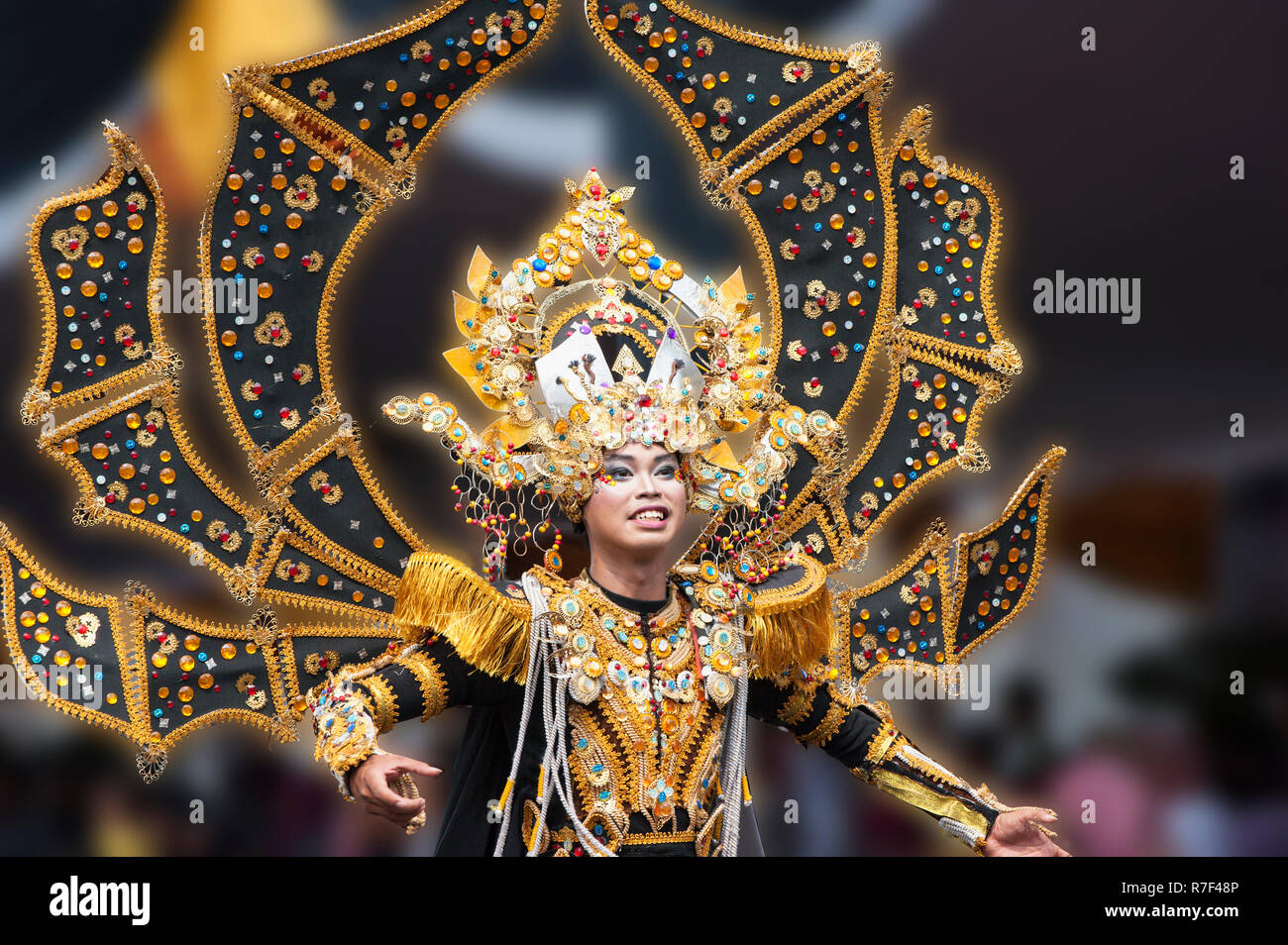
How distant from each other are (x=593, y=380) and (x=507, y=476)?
0.30 meters

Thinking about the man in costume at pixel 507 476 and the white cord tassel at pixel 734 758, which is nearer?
the man in costume at pixel 507 476

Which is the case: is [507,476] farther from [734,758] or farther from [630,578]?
[734,758]

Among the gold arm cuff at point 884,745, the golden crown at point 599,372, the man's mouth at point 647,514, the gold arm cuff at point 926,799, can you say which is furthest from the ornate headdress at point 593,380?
the gold arm cuff at point 926,799

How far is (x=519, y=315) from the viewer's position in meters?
4.02

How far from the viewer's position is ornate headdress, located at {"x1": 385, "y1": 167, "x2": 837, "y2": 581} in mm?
3885

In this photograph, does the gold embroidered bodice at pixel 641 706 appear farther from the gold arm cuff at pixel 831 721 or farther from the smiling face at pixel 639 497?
the gold arm cuff at pixel 831 721

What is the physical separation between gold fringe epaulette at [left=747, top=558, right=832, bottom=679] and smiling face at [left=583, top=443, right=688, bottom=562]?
341 mm

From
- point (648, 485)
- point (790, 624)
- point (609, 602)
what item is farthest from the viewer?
point (790, 624)

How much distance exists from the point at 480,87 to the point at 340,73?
1.13 feet

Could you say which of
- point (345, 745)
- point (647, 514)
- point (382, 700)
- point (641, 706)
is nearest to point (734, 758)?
point (641, 706)

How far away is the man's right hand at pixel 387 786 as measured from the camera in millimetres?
3506

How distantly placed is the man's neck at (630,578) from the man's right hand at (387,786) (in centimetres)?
70

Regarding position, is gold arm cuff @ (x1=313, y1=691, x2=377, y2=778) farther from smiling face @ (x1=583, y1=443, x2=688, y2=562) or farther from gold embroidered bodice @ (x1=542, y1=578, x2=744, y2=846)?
smiling face @ (x1=583, y1=443, x2=688, y2=562)

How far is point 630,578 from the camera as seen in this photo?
4.00 m
